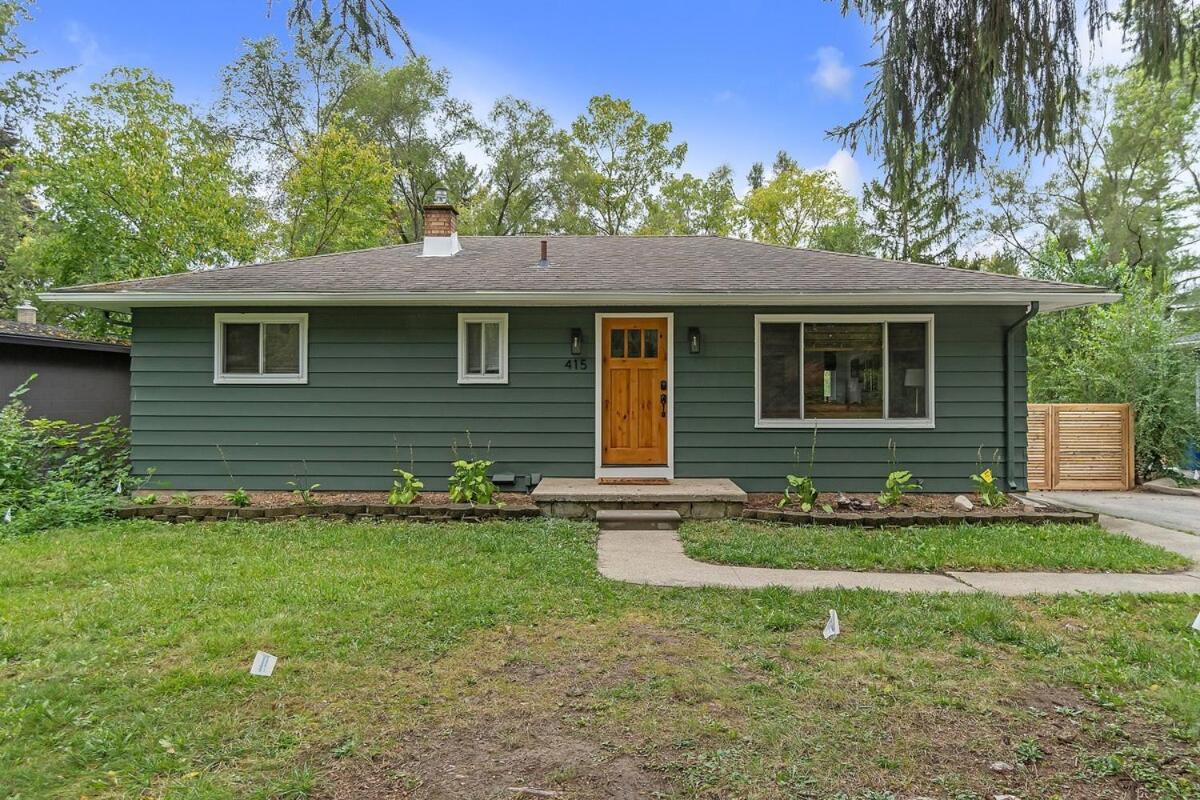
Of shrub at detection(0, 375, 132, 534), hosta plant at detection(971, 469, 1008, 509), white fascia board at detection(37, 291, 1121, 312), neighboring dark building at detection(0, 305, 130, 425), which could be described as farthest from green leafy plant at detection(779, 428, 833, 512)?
neighboring dark building at detection(0, 305, 130, 425)

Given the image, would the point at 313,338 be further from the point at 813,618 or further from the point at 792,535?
the point at 813,618

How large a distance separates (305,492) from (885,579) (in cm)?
567

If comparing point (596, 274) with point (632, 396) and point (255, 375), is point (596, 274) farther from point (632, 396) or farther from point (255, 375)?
point (255, 375)

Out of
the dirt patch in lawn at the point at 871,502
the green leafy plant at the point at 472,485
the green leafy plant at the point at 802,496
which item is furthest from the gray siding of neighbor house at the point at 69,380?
the green leafy plant at the point at 802,496

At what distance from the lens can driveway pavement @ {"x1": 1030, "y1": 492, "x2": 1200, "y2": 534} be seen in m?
6.62

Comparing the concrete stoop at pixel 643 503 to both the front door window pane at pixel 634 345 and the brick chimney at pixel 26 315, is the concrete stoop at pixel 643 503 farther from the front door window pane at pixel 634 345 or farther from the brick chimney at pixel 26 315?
the brick chimney at pixel 26 315

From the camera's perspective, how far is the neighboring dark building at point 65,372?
7680mm

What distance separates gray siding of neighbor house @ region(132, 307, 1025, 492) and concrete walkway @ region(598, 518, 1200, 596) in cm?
265

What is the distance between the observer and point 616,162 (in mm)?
21781

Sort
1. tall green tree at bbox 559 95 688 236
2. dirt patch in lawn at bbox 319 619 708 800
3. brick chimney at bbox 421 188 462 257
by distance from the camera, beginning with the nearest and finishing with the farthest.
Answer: dirt patch in lawn at bbox 319 619 708 800
brick chimney at bbox 421 188 462 257
tall green tree at bbox 559 95 688 236

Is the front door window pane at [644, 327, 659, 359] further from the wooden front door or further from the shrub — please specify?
the shrub

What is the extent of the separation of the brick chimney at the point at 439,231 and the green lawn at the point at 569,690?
5.53m

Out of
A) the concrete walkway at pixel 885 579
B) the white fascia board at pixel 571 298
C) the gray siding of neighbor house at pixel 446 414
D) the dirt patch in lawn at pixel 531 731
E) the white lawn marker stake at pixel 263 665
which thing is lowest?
the dirt patch in lawn at pixel 531 731

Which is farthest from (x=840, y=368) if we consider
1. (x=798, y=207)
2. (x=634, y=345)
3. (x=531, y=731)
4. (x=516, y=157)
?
(x=516, y=157)
